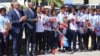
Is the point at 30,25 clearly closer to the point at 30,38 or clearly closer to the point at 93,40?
the point at 30,38

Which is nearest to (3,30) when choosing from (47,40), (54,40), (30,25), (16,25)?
(16,25)

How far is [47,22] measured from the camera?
1652cm

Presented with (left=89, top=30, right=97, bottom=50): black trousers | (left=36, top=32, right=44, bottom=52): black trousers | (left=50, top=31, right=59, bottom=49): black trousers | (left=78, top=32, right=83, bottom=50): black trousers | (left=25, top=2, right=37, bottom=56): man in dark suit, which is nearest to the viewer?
(left=25, top=2, right=37, bottom=56): man in dark suit

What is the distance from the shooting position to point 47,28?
54.1ft

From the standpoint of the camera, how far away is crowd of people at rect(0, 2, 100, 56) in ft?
49.2

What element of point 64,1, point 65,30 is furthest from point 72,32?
point 64,1

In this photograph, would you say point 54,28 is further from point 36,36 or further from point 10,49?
point 10,49

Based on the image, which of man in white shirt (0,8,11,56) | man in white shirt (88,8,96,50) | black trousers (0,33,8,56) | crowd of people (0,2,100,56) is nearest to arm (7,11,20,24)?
crowd of people (0,2,100,56)

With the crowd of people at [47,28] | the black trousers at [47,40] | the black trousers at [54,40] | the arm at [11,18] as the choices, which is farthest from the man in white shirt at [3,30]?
the black trousers at [54,40]

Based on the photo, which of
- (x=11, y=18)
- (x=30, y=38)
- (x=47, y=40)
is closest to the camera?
(x=11, y=18)

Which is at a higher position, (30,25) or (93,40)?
(30,25)

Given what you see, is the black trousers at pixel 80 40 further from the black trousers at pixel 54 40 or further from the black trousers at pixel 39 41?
the black trousers at pixel 39 41

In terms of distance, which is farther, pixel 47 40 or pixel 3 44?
pixel 47 40

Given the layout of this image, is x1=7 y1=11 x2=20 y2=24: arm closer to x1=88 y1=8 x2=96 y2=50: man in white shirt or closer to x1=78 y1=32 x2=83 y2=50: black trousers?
x1=78 y1=32 x2=83 y2=50: black trousers
